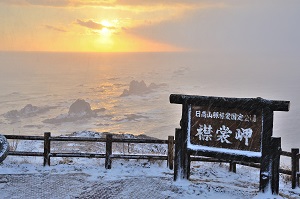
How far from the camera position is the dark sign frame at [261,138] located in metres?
9.09

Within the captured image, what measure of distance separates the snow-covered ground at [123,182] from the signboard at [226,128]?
1368 millimetres

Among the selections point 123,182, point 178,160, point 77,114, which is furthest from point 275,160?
point 77,114

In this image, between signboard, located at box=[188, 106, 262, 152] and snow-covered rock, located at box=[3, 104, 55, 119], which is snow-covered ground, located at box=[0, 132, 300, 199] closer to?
signboard, located at box=[188, 106, 262, 152]

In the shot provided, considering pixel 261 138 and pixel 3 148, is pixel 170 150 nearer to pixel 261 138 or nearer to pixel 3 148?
pixel 261 138

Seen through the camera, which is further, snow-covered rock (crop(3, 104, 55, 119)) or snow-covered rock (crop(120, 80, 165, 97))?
snow-covered rock (crop(120, 80, 165, 97))

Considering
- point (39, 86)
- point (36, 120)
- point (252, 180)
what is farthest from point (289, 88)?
point (252, 180)

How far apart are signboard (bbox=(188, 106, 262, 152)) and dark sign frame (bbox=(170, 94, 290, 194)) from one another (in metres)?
0.07

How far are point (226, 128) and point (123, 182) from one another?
356 centimetres

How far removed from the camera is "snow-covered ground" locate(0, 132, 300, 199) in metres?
9.23

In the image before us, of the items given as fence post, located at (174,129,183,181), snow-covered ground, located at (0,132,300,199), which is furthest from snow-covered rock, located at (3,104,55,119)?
fence post, located at (174,129,183,181)

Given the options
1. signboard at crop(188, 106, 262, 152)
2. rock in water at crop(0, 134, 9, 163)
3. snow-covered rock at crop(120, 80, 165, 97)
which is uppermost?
snow-covered rock at crop(120, 80, 165, 97)

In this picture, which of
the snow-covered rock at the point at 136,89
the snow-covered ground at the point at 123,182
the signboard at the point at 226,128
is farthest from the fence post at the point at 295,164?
the snow-covered rock at the point at 136,89

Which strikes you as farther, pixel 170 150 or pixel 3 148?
pixel 170 150

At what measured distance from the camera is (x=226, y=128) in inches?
377
